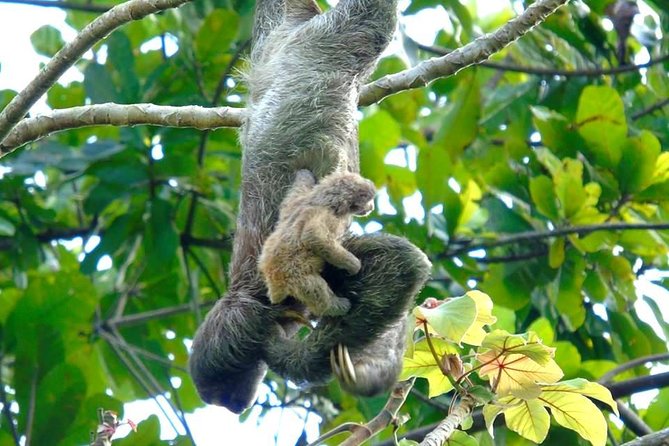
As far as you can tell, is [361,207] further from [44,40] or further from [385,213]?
[44,40]

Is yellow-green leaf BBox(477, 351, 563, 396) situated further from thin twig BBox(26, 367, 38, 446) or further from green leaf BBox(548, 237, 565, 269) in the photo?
green leaf BBox(548, 237, 565, 269)

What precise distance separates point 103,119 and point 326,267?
1827 mm

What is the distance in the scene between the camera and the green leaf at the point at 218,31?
21.5 feet

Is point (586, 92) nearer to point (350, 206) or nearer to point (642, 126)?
point (642, 126)

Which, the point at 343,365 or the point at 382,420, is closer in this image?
the point at 343,365

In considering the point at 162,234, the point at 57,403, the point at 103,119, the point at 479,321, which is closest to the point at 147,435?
the point at 57,403

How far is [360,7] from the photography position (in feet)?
11.3

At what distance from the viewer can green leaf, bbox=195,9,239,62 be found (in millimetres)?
6547

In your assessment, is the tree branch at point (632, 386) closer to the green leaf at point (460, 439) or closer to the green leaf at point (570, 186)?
the green leaf at point (570, 186)

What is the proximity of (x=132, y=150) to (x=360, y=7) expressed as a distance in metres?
3.58

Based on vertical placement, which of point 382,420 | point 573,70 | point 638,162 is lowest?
point 638,162

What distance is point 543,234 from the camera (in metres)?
5.95

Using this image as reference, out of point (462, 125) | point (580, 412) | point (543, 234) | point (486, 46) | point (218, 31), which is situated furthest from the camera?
point (462, 125)

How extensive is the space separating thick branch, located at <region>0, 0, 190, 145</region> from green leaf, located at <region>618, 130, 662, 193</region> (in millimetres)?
2889
